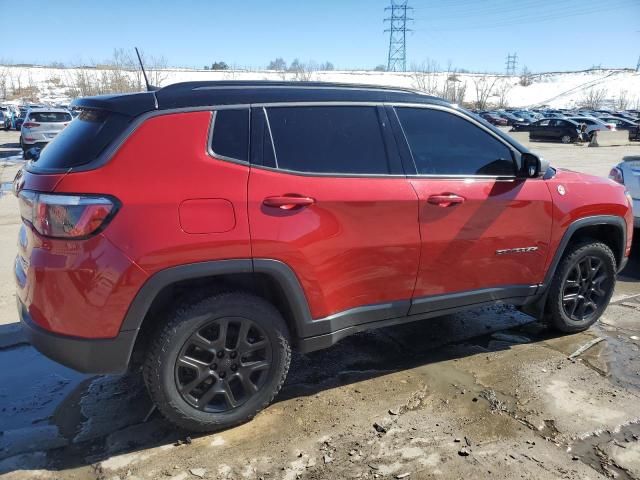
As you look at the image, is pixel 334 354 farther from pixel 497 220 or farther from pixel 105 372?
pixel 105 372

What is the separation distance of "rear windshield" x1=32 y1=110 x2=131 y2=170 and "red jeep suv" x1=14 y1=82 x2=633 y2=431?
0.01 meters

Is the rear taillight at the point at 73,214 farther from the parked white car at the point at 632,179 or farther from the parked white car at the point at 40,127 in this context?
the parked white car at the point at 40,127

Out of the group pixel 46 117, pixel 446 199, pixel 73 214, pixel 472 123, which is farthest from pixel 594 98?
pixel 73 214

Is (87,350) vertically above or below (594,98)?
below

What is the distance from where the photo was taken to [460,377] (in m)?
3.65

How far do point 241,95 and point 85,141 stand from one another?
2.81 ft

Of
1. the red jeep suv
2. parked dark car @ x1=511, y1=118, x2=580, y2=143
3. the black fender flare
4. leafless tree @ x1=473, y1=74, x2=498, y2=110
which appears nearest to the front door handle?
the red jeep suv

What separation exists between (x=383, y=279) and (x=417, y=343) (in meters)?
1.17

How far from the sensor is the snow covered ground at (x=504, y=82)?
8156 cm

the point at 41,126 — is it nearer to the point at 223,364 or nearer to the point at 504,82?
the point at 223,364

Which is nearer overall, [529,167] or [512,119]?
[529,167]

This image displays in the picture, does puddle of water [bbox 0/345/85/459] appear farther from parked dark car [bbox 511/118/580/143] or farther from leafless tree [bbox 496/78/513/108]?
leafless tree [bbox 496/78/513/108]

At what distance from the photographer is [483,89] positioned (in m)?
92.4

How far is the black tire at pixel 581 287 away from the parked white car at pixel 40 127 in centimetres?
1808
